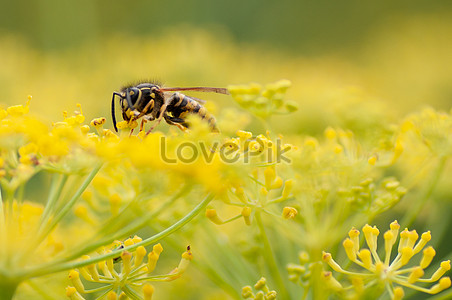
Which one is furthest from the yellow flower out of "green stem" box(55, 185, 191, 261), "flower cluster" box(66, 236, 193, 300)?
"green stem" box(55, 185, 191, 261)

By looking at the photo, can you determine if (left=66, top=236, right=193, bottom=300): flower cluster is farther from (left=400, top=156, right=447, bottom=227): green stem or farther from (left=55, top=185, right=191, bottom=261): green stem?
(left=400, top=156, right=447, bottom=227): green stem

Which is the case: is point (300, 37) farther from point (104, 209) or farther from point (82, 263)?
point (82, 263)

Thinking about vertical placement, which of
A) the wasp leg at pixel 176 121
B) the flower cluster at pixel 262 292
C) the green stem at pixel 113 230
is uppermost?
the green stem at pixel 113 230

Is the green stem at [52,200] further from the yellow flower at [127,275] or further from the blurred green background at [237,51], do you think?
the blurred green background at [237,51]

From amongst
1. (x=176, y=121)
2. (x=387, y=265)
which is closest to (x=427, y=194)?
(x=387, y=265)

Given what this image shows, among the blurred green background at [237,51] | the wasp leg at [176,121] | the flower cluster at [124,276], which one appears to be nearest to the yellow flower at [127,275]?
the flower cluster at [124,276]

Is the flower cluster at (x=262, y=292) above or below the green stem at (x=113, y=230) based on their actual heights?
below
